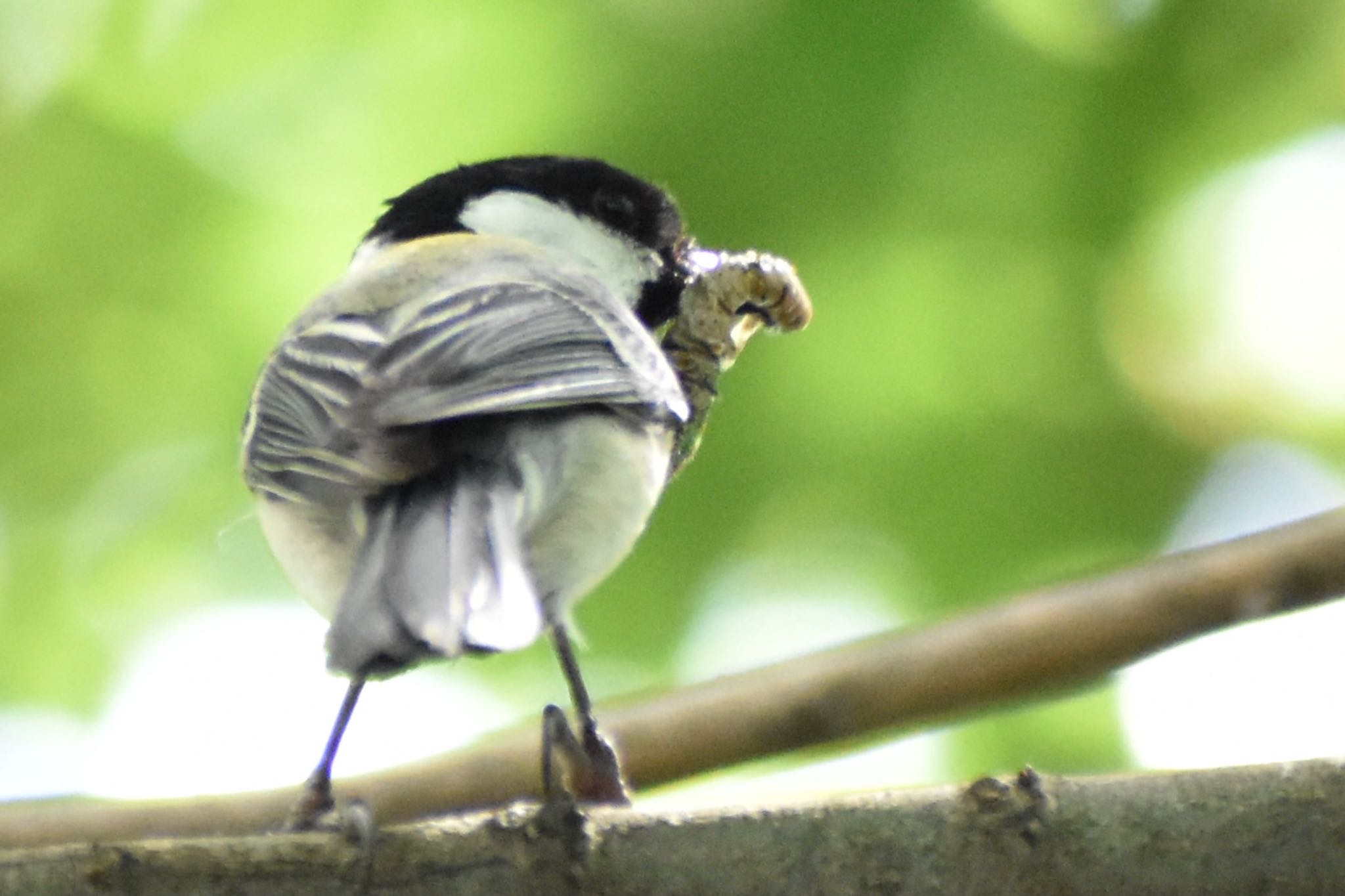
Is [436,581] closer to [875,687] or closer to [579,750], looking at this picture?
[579,750]

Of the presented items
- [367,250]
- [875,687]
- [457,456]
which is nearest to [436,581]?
[457,456]

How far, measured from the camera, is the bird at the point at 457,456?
1.55m

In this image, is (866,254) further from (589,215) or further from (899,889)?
(899,889)

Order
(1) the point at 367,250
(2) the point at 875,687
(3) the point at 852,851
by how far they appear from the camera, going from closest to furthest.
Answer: (3) the point at 852,851 < (2) the point at 875,687 < (1) the point at 367,250

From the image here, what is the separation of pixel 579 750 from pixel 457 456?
1.25 feet

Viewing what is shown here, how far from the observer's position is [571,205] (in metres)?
3.01

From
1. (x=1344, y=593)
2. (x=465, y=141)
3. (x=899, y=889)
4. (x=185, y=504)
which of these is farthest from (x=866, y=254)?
(x=899, y=889)

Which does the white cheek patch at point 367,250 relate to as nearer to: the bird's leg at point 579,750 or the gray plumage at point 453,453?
the gray plumage at point 453,453

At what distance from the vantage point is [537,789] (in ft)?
6.98

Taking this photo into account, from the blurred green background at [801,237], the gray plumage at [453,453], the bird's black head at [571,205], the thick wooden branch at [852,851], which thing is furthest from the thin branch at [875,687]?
the bird's black head at [571,205]

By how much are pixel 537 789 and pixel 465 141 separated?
5.18 feet

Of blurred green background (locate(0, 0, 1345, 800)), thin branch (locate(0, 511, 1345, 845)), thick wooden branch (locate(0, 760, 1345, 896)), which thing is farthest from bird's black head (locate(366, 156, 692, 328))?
thick wooden branch (locate(0, 760, 1345, 896))

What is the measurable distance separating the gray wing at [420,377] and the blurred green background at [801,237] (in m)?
0.78

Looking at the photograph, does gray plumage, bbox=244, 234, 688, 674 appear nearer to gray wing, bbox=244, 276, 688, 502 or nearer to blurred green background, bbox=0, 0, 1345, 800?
gray wing, bbox=244, 276, 688, 502
